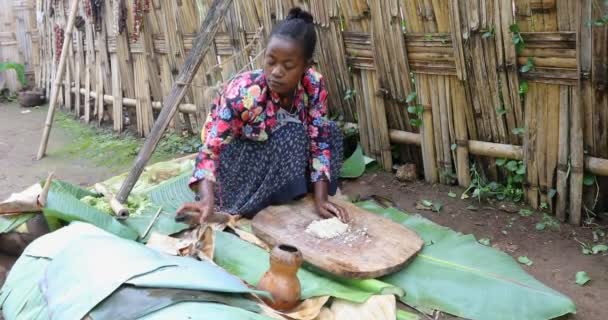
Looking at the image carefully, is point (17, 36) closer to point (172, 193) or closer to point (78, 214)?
point (172, 193)

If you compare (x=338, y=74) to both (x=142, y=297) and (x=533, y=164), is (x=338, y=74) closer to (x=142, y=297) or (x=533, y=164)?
(x=533, y=164)

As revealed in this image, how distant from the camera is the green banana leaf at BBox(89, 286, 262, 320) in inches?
61.7

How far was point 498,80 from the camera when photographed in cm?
268

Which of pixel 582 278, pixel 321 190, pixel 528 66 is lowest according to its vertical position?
pixel 582 278

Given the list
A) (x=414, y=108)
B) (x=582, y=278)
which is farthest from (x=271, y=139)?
(x=582, y=278)

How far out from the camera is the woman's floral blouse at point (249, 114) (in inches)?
102

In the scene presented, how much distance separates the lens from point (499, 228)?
2664mm

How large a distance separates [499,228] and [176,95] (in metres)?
1.93

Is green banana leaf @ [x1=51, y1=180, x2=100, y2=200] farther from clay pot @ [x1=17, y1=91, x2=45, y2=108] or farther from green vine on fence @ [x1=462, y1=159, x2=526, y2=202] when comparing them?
clay pot @ [x1=17, y1=91, x2=45, y2=108]

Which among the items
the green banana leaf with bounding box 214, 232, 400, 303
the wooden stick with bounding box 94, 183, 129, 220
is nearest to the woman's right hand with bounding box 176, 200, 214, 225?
the green banana leaf with bounding box 214, 232, 400, 303

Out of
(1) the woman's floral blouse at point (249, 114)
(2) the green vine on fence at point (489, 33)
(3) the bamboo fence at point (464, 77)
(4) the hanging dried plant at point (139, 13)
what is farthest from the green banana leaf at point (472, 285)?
(4) the hanging dried plant at point (139, 13)

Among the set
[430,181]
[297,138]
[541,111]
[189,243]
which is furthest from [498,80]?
[189,243]

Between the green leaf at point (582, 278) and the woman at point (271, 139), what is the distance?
104 centimetres

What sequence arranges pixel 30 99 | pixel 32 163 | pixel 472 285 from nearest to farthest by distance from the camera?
pixel 472 285, pixel 32 163, pixel 30 99
